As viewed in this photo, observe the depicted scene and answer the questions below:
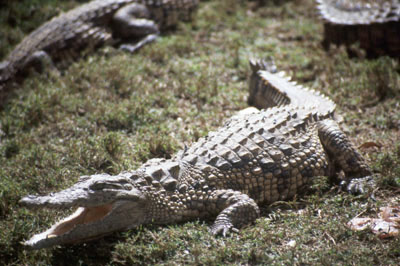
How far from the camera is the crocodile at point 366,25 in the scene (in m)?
7.12

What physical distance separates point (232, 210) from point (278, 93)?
7.27 feet

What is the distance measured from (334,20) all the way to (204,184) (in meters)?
4.96

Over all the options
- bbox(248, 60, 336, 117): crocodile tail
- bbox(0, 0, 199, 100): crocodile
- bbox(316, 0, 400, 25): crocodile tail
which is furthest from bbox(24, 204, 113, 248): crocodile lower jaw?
bbox(316, 0, 400, 25): crocodile tail

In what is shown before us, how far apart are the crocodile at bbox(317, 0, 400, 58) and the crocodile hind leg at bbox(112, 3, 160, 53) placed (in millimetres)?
3251

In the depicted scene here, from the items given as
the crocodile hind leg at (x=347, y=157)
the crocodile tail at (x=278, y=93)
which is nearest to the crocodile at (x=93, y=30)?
the crocodile tail at (x=278, y=93)

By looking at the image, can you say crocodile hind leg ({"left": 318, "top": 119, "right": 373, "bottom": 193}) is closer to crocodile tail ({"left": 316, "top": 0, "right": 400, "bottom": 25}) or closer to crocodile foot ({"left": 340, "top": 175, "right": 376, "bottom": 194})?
crocodile foot ({"left": 340, "top": 175, "right": 376, "bottom": 194})

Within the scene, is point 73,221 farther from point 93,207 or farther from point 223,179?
point 223,179

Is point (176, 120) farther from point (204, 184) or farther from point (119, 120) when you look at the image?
point (204, 184)

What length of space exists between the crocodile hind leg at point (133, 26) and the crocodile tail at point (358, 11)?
3248 mm

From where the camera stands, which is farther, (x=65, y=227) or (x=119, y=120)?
(x=119, y=120)

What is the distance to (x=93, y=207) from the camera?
380 cm

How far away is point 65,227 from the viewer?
3564 millimetres

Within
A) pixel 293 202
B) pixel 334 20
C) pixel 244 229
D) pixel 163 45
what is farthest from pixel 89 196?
pixel 334 20

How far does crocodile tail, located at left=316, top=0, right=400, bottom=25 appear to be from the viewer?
726cm
